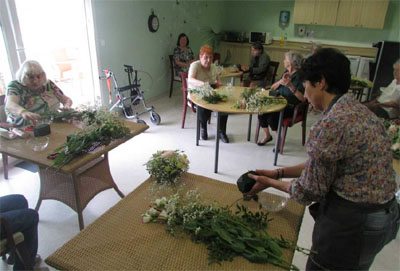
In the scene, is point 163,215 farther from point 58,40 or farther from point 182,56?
point 182,56

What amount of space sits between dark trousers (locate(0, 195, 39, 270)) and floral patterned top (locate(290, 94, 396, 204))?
1.55 m

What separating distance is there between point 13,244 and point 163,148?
2339 mm

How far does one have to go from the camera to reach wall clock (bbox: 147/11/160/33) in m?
5.29

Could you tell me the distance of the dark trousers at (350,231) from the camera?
1156 mm

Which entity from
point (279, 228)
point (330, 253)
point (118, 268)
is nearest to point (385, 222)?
point (330, 253)

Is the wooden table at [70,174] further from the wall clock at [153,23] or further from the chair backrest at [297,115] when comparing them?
the wall clock at [153,23]

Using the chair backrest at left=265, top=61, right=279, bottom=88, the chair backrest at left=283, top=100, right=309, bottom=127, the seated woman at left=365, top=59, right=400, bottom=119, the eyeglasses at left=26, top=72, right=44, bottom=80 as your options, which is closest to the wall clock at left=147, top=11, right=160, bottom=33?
the chair backrest at left=265, top=61, right=279, bottom=88

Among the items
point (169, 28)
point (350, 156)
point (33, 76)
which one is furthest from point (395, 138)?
point (169, 28)

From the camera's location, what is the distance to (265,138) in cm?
399

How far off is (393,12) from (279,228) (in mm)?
7042

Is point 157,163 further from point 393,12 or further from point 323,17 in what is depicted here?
point 393,12

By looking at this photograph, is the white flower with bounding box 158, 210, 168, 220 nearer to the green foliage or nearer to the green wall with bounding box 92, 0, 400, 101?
the green foliage

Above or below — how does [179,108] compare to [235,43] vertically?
below

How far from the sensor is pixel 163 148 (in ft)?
12.4
